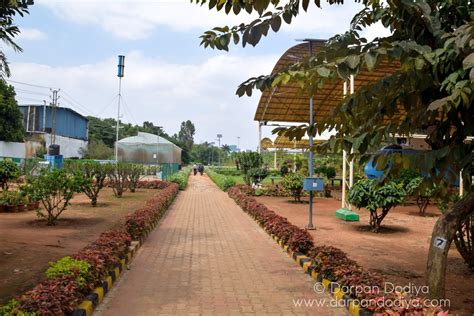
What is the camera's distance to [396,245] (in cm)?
888

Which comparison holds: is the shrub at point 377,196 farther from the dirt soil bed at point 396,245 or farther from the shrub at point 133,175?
the shrub at point 133,175

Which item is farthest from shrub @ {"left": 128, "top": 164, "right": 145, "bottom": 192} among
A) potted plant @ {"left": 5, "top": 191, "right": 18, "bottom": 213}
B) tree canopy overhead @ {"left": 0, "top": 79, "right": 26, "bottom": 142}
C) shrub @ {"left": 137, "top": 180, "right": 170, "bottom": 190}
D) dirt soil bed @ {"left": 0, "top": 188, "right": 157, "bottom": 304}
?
tree canopy overhead @ {"left": 0, "top": 79, "right": 26, "bottom": 142}

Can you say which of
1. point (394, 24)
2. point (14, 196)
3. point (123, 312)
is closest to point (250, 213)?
point (14, 196)

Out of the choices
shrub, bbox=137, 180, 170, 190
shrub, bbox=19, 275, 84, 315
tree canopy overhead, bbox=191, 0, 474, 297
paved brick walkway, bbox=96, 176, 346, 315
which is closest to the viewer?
tree canopy overhead, bbox=191, 0, 474, 297

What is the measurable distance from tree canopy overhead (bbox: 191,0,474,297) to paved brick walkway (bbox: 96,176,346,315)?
2.00 meters

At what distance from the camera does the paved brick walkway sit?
483 cm

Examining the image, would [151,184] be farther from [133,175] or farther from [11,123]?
[11,123]

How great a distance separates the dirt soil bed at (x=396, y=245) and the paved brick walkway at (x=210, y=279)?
4.31ft

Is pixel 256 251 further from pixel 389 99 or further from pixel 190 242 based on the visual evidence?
pixel 389 99

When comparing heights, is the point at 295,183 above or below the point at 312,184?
below

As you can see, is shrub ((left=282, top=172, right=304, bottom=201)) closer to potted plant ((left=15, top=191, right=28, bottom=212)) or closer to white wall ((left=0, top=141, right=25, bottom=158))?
potted plant ((left=15, top=191, right=28, bottom=212))

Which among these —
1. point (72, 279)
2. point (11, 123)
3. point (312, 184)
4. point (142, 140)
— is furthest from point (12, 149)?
point (72, 279)

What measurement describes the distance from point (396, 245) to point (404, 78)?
6.16 metres

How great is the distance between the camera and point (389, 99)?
12.6 feet
